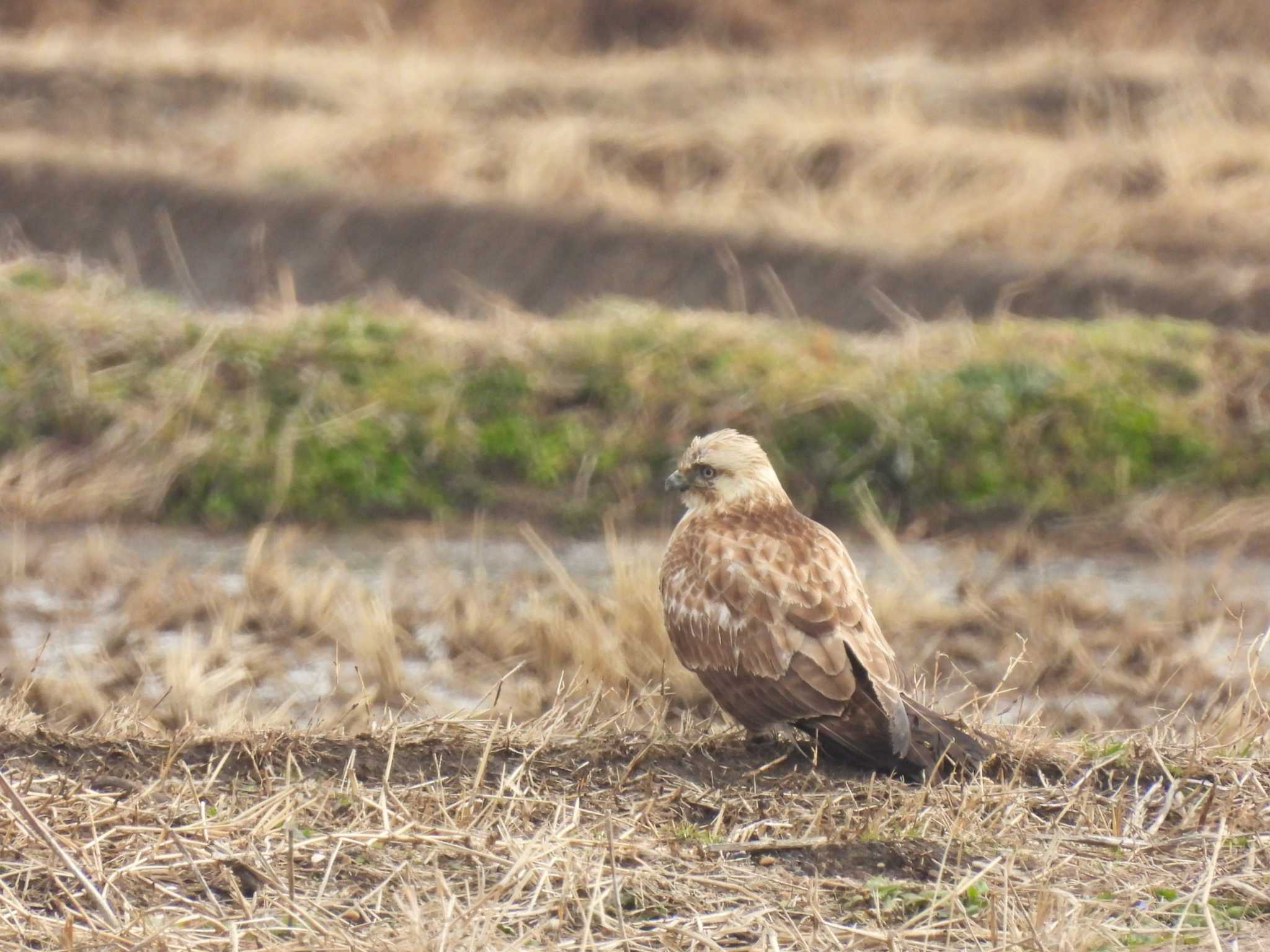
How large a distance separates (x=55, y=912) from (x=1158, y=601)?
7178 millimetres

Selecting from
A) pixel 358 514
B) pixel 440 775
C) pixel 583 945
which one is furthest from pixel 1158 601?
pixel 583 945

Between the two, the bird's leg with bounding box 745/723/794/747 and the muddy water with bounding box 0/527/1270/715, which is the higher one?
the bird's leg with bounding box 745/723/794/747

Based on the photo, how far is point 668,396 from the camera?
12.1 meters

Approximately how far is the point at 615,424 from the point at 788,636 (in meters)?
6.60

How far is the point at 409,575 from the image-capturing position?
1056 cm

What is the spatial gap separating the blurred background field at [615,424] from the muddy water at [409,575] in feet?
0.15

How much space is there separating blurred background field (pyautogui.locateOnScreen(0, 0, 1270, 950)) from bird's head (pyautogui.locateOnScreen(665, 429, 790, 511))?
0.67m

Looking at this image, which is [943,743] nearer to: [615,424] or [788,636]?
[788,636]

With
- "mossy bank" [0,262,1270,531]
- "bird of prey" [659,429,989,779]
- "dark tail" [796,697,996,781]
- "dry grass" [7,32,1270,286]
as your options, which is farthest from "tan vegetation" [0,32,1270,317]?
"dark tail" [796,697,996,781]

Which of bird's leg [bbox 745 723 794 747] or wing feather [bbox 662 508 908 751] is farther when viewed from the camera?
bird's leg [bbox 745 723 794 747]

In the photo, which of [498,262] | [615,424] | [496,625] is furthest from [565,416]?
[498,262]

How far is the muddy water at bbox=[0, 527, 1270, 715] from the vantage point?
862 centimetres

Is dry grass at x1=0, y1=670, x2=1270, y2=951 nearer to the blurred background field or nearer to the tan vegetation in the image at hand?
the blurred background field

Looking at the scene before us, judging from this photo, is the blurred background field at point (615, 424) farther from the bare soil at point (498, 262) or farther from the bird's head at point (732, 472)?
the bird's head at point (732, 472)
